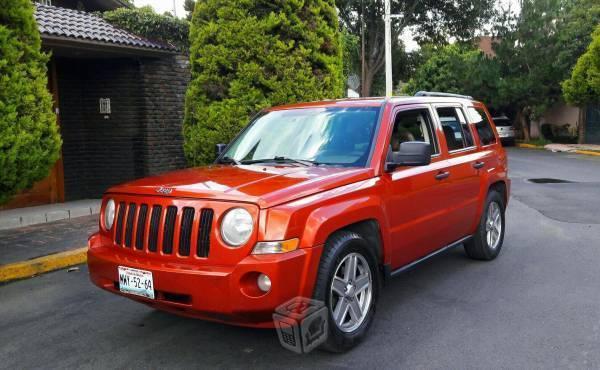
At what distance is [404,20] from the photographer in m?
29.4

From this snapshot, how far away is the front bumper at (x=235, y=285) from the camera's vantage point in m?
3.36

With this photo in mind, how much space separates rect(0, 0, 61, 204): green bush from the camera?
560 centimetres

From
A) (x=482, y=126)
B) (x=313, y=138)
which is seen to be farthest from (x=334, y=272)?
(x=482, y=126)

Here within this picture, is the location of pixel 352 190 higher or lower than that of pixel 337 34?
lower

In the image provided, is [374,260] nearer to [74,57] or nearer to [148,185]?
[148,185]

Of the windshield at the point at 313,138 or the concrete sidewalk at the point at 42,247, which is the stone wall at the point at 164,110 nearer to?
the concrete sidewalk at the point at 42,247

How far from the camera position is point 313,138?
4723mm

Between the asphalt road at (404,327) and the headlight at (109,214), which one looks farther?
the headlight at (109,214)

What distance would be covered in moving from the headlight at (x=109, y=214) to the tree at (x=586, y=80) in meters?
20.6

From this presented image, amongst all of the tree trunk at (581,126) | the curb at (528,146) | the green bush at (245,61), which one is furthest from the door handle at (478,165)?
the tree trunk at (581,126)

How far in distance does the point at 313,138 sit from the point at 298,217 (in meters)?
1.36

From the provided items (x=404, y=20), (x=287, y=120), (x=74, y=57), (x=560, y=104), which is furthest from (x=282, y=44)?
(x=560, y=104)

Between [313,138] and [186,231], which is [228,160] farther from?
[186,231]

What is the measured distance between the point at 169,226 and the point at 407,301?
228 centimetres
